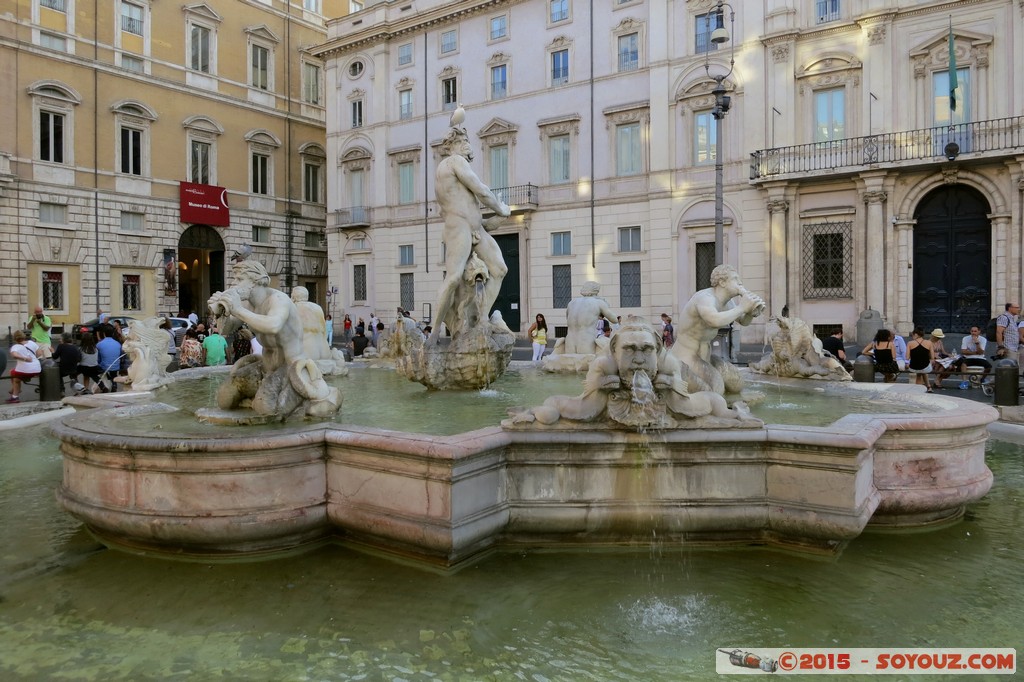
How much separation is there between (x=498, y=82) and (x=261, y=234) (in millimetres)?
13478

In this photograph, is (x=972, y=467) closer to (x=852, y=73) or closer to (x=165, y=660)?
(x=165, y=660)

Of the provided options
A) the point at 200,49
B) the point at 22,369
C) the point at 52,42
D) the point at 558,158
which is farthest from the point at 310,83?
the point at 22,369

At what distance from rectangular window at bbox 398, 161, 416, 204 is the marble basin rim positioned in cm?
2920

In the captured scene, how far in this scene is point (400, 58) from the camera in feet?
108

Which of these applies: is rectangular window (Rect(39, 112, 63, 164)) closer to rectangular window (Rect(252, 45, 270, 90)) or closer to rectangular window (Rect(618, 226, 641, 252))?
rectangular window (Rect(252, 45, 270, 90))

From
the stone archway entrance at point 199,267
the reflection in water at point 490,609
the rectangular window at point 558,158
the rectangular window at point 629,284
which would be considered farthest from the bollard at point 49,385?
the stone archway entrance at point 199,267

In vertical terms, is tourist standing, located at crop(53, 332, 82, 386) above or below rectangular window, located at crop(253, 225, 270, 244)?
below

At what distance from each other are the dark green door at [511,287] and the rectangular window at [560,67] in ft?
20.7

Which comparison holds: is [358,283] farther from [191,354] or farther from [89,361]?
[89,361]

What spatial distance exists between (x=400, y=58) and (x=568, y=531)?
32.3m

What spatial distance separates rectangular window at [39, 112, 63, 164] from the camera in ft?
89.5

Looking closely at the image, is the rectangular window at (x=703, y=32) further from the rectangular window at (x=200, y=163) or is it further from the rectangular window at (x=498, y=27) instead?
the rectangular window at (x=200, y=163)

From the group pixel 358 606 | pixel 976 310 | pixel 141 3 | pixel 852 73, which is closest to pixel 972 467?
pixel 358 606

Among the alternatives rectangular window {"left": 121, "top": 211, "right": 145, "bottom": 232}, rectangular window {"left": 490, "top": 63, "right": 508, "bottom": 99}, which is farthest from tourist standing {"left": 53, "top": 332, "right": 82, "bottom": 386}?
rectangular window {"left": 490, "top": 63, "right": 508, "bottom": 99}
